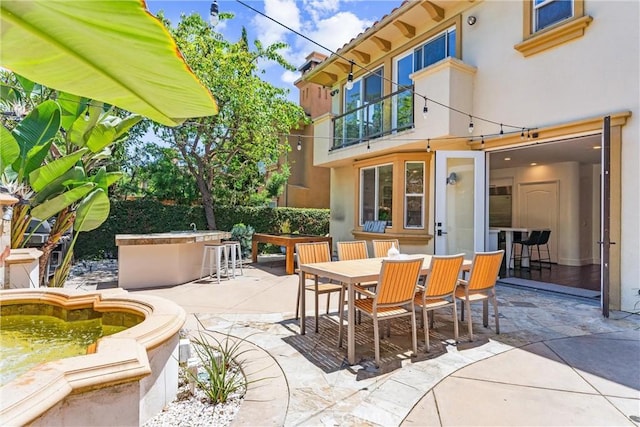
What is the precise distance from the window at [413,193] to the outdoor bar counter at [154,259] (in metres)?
4.87

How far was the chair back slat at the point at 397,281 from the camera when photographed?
3672 mm

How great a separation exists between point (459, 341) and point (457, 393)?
4.38ft

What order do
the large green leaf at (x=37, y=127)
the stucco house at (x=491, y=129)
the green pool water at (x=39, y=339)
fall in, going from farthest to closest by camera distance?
1. the stucco house at (x=491, y=129)
2. the large green leaf at (x=37, y=127)
3. the green pool water at (x=39, y=339)

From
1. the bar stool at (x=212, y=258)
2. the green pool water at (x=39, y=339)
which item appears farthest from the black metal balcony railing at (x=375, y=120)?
the green pool water at (x=39, y=339)

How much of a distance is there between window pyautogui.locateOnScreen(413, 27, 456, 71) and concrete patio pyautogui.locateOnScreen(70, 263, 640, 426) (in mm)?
6193

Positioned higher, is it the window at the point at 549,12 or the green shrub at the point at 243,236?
the window at the point at 549,12

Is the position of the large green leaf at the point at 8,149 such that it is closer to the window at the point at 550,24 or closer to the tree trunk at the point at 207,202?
the tree trunk at the point at 207,202

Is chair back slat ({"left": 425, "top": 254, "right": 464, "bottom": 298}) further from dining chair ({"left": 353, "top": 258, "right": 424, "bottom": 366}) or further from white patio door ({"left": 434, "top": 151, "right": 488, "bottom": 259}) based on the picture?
white patio door ({"left": 434, "top": 151, "right": 488, "bottom": 259})

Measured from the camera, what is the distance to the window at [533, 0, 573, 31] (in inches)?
261

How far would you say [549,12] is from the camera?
6871mm

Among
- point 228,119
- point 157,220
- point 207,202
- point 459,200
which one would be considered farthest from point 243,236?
point 459,200

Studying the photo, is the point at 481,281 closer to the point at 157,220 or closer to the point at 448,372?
the point at 448,372

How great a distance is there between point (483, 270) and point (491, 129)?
173 inches

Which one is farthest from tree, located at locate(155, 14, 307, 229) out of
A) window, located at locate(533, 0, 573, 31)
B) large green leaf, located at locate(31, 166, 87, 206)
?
window, located at locate(533, 0, 573, 31)
